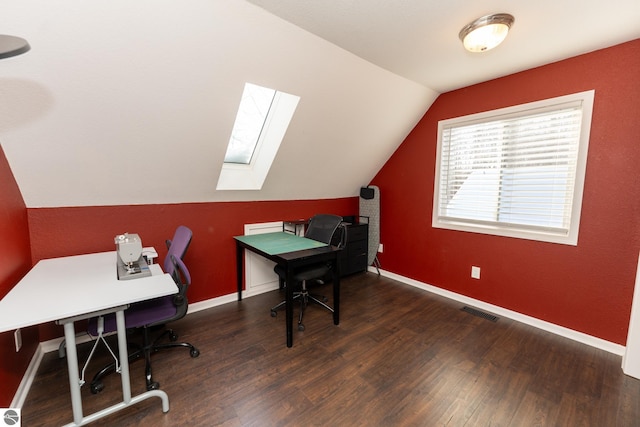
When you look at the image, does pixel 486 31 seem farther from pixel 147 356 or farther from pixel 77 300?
pixel 147 356

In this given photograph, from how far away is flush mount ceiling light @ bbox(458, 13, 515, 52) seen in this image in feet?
5.41

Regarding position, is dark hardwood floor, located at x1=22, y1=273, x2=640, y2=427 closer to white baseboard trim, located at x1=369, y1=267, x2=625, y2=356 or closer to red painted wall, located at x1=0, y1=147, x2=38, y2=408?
white baseboard trim, located at x1=369, y1=267, x2=625, y2=356

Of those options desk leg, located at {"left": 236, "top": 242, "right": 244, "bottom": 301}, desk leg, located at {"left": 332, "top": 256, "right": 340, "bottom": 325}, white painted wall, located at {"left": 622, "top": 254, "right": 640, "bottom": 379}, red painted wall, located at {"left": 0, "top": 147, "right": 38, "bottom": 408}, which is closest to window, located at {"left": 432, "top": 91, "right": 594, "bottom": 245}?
white painted wall, located at {"left": 622, "top": 254, "right": 640, "bottom": 379}

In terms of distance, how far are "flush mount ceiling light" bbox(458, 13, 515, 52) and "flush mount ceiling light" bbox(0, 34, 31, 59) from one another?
2.27 m

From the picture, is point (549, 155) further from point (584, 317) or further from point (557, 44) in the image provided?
point (584, 317)

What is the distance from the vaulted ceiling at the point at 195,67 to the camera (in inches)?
56.2

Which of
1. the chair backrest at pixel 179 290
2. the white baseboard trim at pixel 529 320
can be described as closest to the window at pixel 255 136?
the chair backrest at pixel 179 290

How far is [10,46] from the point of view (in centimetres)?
93

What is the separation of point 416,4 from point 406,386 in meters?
2.39

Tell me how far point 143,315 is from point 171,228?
104cm

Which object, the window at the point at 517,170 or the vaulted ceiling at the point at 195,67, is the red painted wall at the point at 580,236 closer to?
the window at the point at 517,170

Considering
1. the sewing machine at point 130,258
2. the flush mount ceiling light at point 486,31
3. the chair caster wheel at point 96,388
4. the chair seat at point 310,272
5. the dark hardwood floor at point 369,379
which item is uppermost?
the flush mount ceiling light at point 486,31

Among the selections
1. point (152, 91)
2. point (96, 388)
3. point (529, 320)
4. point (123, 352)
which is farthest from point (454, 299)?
point (152, 91)

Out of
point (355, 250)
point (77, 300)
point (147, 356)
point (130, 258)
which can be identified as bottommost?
point (147, 356)
